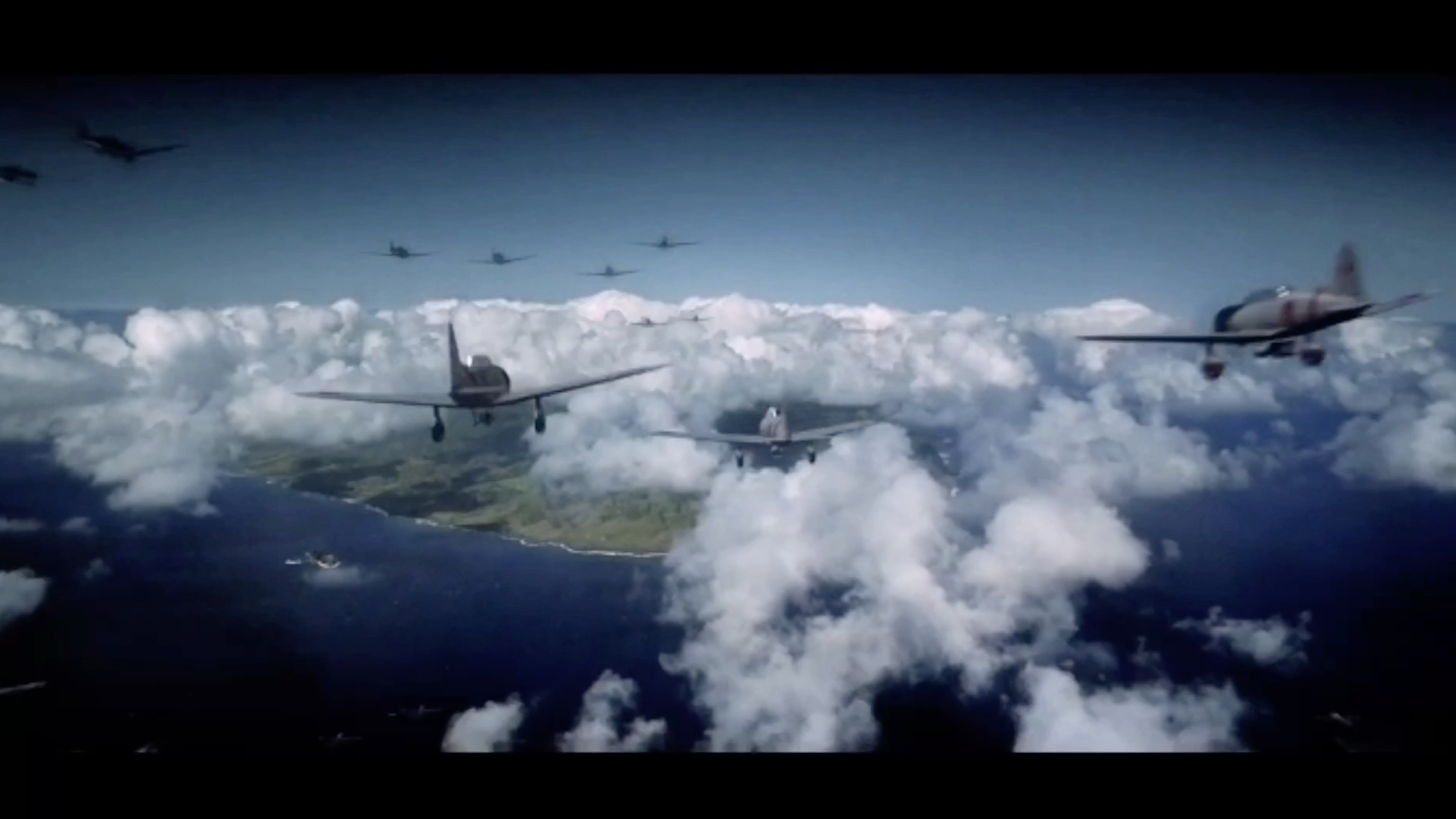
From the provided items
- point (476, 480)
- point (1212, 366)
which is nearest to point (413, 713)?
point (476, 480)

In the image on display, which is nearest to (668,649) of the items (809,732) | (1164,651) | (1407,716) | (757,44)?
(809,732)

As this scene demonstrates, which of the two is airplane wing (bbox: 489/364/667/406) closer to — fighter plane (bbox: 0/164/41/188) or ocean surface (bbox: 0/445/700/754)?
ocean surface (bbox: 0/445/700/754)

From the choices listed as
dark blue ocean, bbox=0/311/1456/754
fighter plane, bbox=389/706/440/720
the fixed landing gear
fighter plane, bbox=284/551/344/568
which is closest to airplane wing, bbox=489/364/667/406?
dark blue ocean, bbox=0/311/1456/754

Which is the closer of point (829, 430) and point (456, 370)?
point (456, 370)

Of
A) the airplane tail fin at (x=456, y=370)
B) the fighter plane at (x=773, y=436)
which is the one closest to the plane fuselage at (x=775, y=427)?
the fighter plane at (x=773, y=436)

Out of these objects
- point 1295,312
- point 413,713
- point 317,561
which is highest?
point 1295,312

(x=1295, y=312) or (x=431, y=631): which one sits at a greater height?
(x=1295, y=312)

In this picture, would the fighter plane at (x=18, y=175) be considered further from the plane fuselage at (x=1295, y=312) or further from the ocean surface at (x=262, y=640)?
the plane fuselage at (x=1295, y=312)

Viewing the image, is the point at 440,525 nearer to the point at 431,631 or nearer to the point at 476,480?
the point at 476,480
